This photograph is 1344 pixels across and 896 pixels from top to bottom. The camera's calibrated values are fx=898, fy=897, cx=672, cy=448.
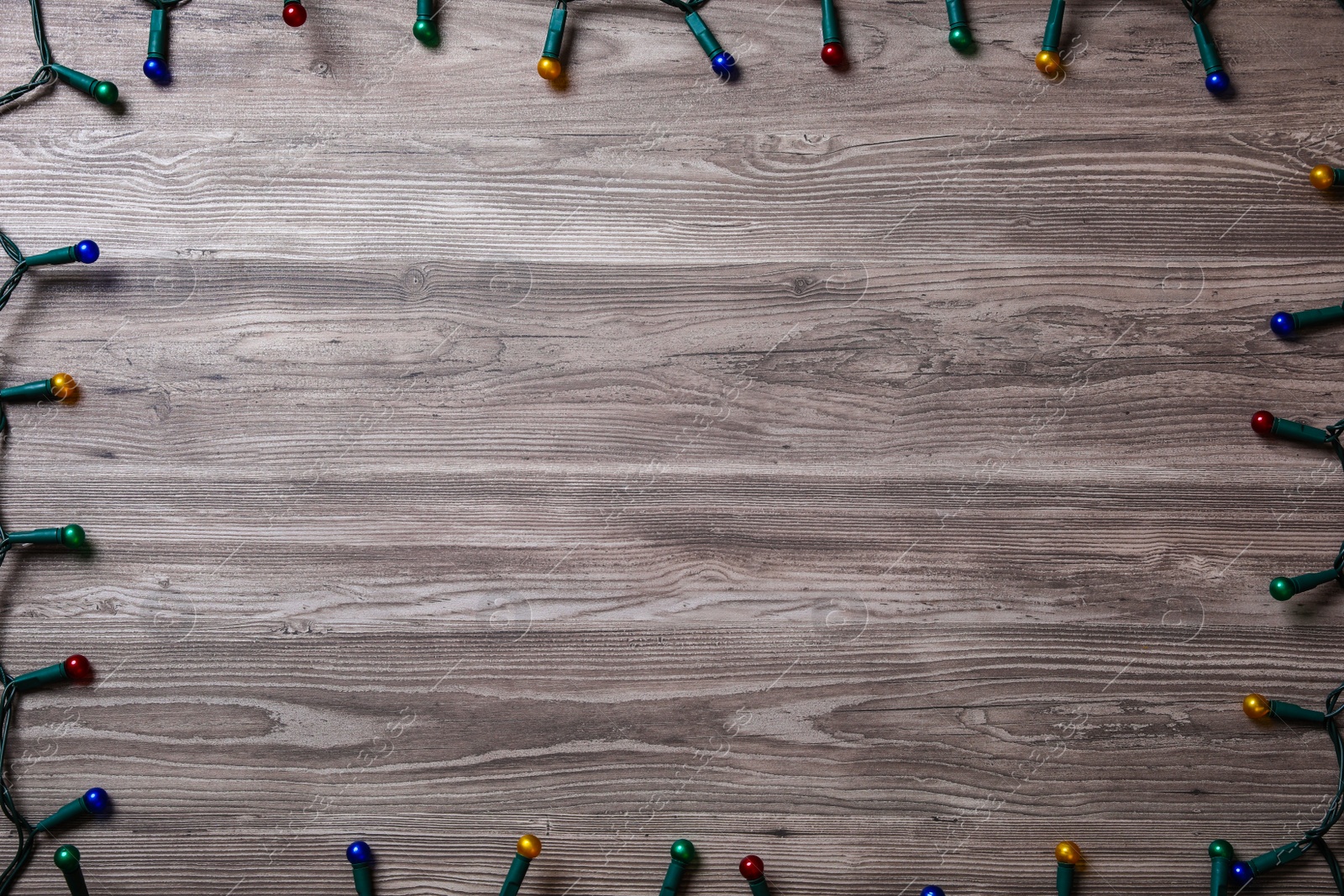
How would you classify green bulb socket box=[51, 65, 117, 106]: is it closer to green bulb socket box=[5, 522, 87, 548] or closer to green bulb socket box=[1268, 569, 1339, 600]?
green bulb socket box=[5, 522, 87, 548]

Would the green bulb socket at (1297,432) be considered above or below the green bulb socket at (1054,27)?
below

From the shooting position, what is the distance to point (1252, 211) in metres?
1.00

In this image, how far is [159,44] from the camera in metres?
1.00

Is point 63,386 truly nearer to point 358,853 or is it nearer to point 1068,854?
point 358,853

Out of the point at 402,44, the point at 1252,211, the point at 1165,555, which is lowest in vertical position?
the point at 1165,555

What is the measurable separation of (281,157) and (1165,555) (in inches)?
42.2

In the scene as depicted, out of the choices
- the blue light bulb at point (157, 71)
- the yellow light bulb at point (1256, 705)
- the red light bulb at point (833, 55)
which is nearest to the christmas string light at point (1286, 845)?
the yellow light bulb at point (1256, 705)

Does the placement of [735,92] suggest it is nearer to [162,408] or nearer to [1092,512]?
[1092,512]

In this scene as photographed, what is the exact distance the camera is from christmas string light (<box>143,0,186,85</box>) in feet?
3.26

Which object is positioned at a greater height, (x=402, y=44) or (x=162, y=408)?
(x=402, y=44)

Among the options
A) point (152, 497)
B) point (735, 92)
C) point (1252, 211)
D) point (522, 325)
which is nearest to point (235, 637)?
point (152, 497)

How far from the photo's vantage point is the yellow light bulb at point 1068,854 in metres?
0.93

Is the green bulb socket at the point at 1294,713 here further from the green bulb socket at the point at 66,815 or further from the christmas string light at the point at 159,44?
the christmas string light at the point at 159,44

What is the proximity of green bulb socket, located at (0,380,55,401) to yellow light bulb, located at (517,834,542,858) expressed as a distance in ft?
2.31
